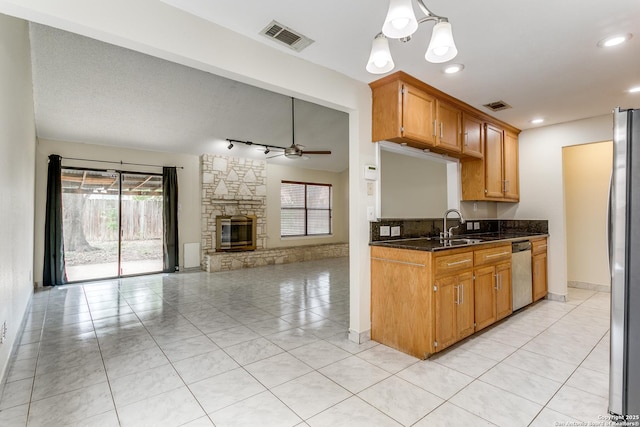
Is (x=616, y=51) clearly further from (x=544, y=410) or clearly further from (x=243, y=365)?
(x=243, y=365)

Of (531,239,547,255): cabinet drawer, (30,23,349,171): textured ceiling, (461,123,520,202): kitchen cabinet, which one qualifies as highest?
(30,23,349,171): textured ceiling

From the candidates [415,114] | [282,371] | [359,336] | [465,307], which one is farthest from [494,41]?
[282,371]

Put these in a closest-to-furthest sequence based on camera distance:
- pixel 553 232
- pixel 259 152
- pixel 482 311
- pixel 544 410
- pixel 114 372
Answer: pixel 544 410
pixel 114 372
pixel 482 311
pixel 553 232
pixel 259 152

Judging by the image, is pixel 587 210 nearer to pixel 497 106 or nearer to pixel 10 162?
pixel 497 106

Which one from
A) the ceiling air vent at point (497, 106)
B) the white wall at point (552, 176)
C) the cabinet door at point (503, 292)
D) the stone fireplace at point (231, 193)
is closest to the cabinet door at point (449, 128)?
the ceiling air vent at point (497, 106)

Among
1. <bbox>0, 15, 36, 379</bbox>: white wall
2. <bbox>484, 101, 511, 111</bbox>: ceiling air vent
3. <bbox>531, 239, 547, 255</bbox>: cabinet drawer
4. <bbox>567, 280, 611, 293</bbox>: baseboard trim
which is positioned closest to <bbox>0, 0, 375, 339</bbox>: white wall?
A: <bbox>0, 15, 36, 379</bbox>: white wall

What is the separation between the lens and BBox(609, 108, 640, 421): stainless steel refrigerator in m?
1.70

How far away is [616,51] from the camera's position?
2.56m

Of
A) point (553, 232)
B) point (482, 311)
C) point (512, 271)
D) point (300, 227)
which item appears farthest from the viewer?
point (300, 227)

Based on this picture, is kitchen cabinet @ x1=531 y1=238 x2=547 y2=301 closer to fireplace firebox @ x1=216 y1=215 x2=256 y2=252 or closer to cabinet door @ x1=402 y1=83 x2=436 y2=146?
cabinet door @ x1=402 y1=83 x2=436 y2=146

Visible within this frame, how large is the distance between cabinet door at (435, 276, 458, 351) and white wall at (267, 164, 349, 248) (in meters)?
5.96

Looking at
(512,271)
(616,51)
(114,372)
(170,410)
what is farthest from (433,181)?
(114,372)

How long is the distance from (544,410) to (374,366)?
1.12 metres

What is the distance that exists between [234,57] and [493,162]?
3.72m
